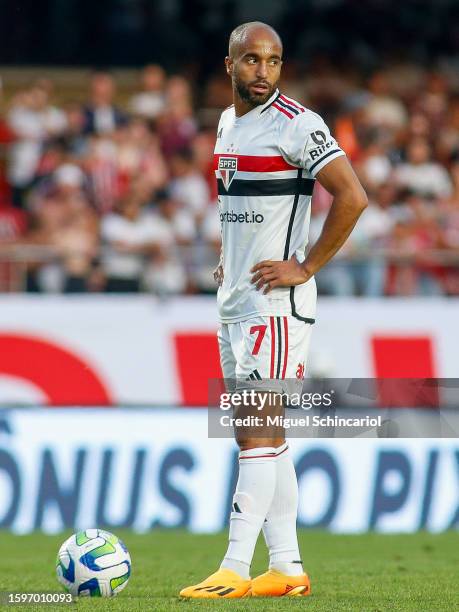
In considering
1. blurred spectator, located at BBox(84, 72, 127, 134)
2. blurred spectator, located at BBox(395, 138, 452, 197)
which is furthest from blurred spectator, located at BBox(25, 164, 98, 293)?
blurred spectator, located at BBox(395, 138, 452, 197)

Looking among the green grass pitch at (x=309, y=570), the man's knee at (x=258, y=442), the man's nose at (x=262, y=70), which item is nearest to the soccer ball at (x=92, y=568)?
the green grass pitch at (x=309, y=570)

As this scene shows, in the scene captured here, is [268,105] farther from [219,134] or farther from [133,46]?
[133,46]

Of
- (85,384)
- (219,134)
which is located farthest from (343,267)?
(219,134)

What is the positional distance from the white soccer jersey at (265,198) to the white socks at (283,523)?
687 millimetres

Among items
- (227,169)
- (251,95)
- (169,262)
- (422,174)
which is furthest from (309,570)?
(422,174)

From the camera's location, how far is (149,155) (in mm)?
14062

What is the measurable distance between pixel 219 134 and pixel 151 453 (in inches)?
195

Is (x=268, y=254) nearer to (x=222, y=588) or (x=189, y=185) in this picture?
(x=222, y=588)

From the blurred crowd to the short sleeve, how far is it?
19.9ft

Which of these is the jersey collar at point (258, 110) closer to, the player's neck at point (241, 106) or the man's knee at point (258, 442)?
the player's neck at point (241, 106)

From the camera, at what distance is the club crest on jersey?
20.0 feet

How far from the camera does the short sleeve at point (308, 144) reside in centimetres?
586

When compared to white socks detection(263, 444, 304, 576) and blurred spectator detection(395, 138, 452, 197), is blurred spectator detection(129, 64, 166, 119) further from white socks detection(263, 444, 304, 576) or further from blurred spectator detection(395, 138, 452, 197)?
white socks detection(263, 444, 304, 576)

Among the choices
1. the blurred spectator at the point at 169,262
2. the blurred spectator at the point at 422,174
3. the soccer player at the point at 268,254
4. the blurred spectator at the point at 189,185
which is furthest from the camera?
the blurred spectator at the point at 422,174
